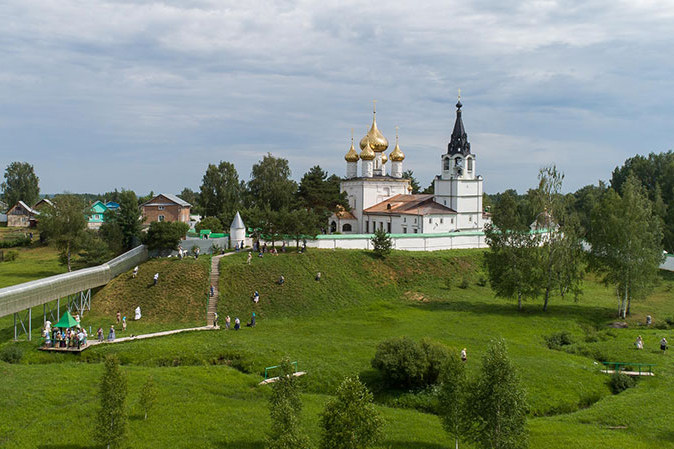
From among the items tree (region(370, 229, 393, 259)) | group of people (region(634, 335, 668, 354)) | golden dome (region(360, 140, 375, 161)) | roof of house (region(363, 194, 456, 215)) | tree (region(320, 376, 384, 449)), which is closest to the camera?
tree (region(320, 376, 384, 449))

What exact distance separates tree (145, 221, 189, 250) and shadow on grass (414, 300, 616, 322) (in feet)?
56.3

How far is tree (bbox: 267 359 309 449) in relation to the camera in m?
12.5

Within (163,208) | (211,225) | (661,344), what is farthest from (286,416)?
(163,208)

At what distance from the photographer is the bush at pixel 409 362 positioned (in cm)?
2066

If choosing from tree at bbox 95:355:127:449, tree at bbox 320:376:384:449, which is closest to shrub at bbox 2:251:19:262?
tree at bbox 95:355:127:449

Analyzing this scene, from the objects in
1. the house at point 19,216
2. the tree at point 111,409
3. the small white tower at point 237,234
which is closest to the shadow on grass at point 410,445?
the tree at point 111,409

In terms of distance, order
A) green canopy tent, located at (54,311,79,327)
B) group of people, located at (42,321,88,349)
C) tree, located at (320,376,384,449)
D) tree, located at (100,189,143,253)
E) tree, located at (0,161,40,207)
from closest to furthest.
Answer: tree, located at (320,376,384,449)
group of people, located at (42,321,88,349)
green canopy tent, located at (54,311,79,327)
tree, located at (100,189,143,253)
tree, located at (0,161,40,207)

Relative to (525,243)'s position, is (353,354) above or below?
below

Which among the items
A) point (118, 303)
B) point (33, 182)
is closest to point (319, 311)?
point (118, 303)

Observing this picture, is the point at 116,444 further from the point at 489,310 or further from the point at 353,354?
the point at 489,310

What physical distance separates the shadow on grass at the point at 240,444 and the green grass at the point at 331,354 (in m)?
0.06

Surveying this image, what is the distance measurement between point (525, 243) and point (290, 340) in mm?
18026

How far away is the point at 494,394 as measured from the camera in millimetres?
13977

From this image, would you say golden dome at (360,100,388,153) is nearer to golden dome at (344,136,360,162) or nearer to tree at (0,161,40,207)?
golden dome at (344,136,360,162)
